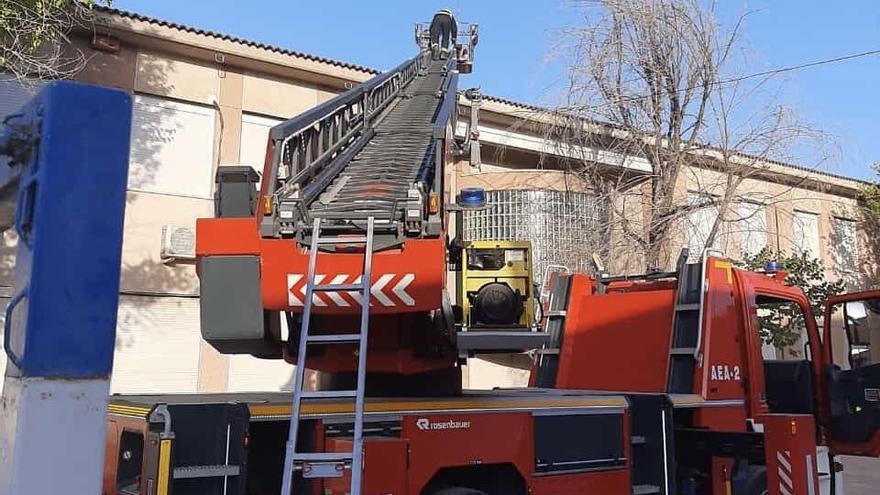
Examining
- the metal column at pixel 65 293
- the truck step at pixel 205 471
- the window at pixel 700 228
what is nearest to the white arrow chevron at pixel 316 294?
the truck step at pixel 205 471

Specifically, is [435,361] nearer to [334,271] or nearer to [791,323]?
[334,271]

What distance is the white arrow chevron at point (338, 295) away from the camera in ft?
14.9

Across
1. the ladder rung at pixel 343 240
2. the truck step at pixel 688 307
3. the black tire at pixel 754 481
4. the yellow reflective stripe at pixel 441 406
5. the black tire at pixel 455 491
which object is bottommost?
the black tire at pixel 754 481

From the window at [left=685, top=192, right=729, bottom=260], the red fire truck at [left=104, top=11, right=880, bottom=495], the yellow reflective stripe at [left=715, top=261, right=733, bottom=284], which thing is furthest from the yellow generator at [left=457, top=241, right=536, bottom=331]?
the window at [left=685, top=192, right=729, bottom=260]

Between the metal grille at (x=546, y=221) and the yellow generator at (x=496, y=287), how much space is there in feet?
35.1

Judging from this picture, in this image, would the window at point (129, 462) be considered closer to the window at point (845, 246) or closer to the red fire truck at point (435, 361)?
the red fire truck at point (435, 361)

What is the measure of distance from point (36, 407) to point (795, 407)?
729 centimetres

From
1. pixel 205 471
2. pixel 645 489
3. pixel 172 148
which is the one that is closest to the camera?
pixel 205 471

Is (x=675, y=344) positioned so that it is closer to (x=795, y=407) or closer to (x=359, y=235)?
(x=795, y=407)

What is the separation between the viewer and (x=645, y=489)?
5.94 m

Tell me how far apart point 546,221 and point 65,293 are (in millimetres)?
15065

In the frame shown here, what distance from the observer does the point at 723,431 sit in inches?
255

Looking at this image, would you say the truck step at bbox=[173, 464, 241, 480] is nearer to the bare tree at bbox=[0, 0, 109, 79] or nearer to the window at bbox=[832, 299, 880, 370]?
the window at bbox=[832, 299, 880, 370]

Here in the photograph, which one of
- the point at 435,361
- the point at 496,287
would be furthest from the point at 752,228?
the point at 435,361
